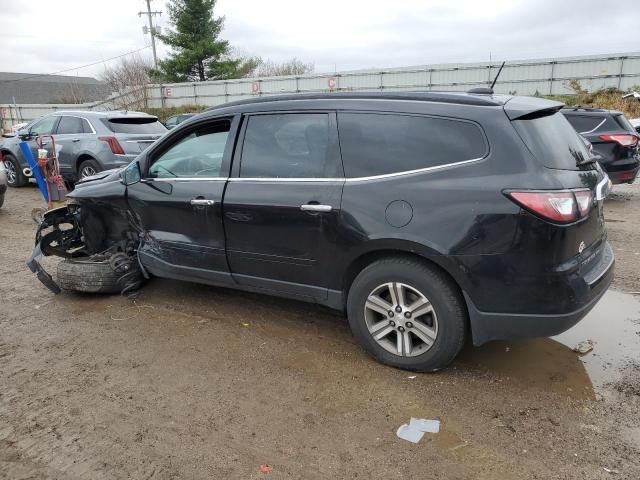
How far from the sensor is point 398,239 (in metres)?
3.07

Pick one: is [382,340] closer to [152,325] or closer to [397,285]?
[397,285]

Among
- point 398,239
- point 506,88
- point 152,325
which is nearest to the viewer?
point 398,239

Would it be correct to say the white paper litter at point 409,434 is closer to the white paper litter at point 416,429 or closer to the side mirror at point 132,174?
the white paper litter at point 416,429

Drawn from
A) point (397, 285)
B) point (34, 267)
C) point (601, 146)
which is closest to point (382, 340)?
point (397, 285)

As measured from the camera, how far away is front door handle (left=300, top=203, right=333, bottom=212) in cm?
333

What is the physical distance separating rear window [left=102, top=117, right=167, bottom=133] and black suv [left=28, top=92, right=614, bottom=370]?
618 cm

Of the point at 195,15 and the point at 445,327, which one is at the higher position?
the point at 195,15

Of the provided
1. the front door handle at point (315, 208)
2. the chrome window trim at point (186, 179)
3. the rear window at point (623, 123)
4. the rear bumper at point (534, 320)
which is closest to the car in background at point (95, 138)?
the chrome window trim at point (186, 179)

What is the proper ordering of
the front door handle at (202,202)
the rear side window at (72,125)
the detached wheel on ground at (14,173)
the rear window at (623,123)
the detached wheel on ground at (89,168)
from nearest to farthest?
1. the front door handle at (202,202)
2. the rear window at (623,123)
3. the detached wheel on ground at (89,168)
4. the rear side window at (72,125)
5. the detached wheel on ground at (14,173)

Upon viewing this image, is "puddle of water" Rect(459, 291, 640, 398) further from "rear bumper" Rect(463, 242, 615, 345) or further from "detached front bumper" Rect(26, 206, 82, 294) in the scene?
"detached front bumper" Rect(26, 206, 82, 294)

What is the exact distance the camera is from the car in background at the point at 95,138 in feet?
31.0

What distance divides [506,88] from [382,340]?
24.9m

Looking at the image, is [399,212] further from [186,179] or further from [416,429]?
[186,179]

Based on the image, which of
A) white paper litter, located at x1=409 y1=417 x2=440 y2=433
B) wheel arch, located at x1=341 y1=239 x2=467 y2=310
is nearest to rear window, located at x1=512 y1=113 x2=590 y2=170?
wheel arch, located at x1=341 y1=239 x2=467 y2=310
